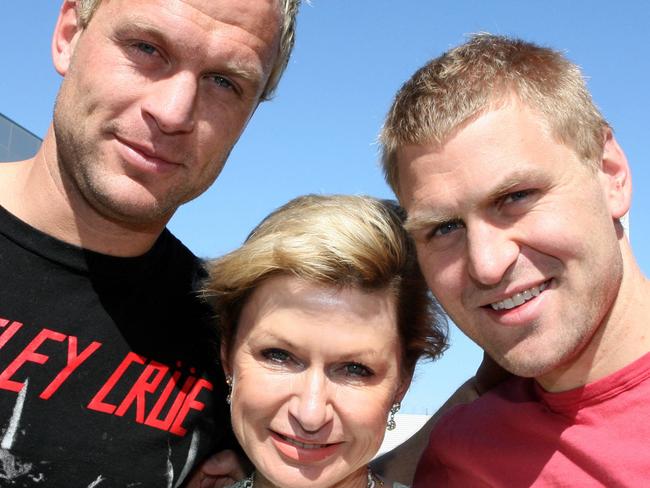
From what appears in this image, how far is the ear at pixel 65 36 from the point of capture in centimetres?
290

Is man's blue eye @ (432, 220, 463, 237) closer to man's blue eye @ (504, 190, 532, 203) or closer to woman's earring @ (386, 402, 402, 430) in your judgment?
man's blue eye @ (504, 190, 532, 203)

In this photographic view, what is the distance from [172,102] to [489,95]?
1.09m

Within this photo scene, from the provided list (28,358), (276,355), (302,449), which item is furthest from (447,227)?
(28,358)

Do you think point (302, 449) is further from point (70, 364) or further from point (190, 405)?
point (70, 364)

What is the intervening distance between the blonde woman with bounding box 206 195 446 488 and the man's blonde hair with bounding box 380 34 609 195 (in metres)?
0.38

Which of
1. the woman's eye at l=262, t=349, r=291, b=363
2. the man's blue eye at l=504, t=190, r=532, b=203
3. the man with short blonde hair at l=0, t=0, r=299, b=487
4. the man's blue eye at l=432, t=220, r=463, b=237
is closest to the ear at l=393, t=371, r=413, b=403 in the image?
the woman's eye at l=262, t=349, r=291, b=363

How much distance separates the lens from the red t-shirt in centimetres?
243

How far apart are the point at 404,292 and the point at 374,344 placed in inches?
11.2

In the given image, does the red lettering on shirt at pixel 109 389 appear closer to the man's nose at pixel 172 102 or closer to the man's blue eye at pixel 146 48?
the man's nose at pixel 172 102

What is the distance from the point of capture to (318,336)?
2.62 metres

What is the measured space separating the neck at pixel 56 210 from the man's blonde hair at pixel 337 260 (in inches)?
15.4

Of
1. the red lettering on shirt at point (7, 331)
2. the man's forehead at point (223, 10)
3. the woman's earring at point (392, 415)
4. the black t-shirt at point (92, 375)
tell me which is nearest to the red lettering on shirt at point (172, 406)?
the black t-shirt at point (92, 375)

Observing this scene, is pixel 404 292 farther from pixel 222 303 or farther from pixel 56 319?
pixel 56 319

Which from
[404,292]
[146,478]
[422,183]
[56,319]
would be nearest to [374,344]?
[404,292]
